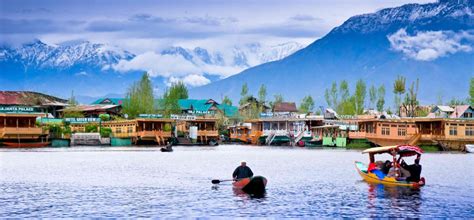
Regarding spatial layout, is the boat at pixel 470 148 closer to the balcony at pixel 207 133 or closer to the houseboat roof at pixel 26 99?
the balcony at pixel 207 133

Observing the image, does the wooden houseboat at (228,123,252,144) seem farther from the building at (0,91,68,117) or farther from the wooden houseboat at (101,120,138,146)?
the building at (0,91,68,117)

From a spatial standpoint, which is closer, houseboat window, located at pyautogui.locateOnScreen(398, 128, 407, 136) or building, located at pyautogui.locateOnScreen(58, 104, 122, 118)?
houseboat window, located at pyautogui.locateOnScreen(398, 128, 407, 136)

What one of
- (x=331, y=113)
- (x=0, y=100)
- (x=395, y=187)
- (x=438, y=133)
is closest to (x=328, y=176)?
(x=395, y=187)

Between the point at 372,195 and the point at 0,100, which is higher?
the point at 0,100

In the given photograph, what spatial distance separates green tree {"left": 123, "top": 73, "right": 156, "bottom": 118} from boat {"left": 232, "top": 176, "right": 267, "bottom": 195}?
342 feet

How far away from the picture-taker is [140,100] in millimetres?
152250

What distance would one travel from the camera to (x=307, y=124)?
148 m

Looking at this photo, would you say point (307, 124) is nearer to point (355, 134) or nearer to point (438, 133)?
point (355, 134)

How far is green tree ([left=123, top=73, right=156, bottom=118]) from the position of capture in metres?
150

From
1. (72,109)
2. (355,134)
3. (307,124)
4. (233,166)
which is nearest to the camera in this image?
(233,166)

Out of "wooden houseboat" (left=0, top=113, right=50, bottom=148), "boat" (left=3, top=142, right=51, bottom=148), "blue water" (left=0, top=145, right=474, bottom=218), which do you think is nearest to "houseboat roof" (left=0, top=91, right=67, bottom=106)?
"boat" (left=3, top=142, right=51, bottom=148)

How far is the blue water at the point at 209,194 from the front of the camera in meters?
37.0

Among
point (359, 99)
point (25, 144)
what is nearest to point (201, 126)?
point (25, 144)

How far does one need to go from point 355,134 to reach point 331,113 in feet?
116
